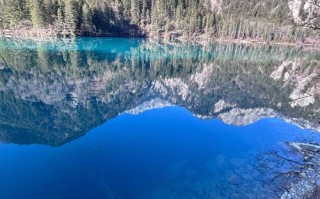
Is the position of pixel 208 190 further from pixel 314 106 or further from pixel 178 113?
pixel 314 106

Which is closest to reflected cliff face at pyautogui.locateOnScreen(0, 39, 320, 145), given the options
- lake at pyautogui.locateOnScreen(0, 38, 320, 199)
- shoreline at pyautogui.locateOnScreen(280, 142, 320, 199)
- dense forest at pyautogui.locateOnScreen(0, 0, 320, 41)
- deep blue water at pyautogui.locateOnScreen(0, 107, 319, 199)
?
lake at pyautogui.locateOnScreen(0, 38, 320, 199)

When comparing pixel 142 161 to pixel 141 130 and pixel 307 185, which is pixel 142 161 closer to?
pixel 141 130

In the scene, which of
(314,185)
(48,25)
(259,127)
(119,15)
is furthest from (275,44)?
(314,185)

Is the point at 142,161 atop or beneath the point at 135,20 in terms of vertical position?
beneath

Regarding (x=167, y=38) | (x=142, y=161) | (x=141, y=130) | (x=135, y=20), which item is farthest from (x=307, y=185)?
(x=135, y=20)

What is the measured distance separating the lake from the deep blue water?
0.08 metres

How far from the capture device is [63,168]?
20.1 meters

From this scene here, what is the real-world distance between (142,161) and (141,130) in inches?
269

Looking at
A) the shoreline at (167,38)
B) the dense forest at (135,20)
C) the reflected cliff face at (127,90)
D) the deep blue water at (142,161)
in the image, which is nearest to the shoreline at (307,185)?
the deep blue water at (142,161)

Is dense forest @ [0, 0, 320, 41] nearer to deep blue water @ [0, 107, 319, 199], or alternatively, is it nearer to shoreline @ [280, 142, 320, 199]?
deep blue water @ [0, 107, 319, 199]

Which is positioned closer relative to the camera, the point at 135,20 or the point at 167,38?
the point at 167,38

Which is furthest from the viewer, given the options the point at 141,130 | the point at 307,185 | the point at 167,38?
the point at 167,38

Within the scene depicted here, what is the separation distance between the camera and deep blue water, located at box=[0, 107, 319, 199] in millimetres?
17984

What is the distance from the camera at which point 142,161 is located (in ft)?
72.1
